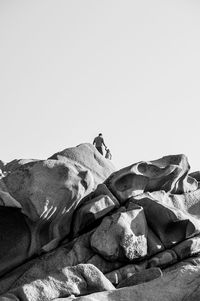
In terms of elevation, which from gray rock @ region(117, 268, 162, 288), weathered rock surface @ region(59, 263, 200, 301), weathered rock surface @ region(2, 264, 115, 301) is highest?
weathered rock surface @ region(2, 264, 115, 301)

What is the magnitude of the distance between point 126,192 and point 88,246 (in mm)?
1244

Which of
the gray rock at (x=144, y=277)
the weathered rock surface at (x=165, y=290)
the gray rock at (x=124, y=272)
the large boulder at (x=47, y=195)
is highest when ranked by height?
the large boulder at (x=47, y=195)

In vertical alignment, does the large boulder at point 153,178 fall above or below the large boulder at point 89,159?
below

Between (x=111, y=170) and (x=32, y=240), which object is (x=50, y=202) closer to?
(x=32, y=240)

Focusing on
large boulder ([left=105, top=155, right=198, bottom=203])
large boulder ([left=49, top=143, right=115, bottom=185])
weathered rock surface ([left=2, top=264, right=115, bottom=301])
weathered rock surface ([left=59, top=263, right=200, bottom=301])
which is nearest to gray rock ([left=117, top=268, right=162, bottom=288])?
weathered rock surface ([left=2, top=264, right=115, bottom=301])

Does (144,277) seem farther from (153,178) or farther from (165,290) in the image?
(153,178)

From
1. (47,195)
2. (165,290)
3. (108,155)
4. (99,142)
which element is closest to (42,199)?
(47,195)

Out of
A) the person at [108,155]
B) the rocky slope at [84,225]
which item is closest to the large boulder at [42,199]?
the rocky slope at [84,225]

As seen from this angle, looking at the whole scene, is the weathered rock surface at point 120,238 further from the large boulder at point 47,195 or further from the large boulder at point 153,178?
the large boulder at point 153,178

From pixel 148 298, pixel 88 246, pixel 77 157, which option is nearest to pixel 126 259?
pixel 88 246

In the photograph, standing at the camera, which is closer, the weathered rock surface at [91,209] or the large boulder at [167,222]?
the weathered rock surface at [91,209]

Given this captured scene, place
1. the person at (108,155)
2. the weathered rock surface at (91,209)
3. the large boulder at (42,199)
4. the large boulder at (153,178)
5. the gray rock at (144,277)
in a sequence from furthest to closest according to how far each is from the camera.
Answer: the person at (108,155), the large boulder at (153,178), the weathered rock surface at (91,209), the large boulder at (42,199), the gray rock at (144,277)

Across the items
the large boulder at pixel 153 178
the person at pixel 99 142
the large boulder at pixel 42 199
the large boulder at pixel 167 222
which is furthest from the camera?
the person at pixel 99 142

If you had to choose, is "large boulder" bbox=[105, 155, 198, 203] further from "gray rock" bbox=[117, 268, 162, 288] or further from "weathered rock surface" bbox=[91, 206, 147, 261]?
"gray rock" bbox=[117, 268, 162, 288]
